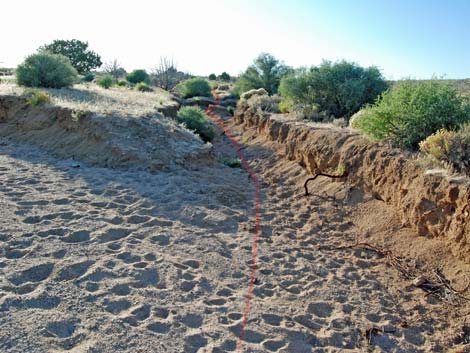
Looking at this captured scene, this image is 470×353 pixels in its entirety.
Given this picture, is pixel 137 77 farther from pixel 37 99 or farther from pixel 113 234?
pixel 113 234

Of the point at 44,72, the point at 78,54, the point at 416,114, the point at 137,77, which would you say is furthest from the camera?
the point at 78,54

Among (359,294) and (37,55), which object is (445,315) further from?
(37,55)

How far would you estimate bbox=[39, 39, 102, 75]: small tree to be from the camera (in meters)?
37.1

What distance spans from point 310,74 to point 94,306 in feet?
36.2

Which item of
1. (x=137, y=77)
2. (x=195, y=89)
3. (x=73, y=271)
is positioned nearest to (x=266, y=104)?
(x=195, y=89)

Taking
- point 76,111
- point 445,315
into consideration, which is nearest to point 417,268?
point 445,315

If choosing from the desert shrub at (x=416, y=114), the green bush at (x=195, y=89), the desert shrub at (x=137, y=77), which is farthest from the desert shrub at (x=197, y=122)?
the desert shrub at (x=137, y=77)

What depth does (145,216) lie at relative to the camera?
6160 millimetres

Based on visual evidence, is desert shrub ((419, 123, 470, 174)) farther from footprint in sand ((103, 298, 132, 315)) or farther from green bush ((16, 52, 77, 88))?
green bush ((16, 52, 77, 88))

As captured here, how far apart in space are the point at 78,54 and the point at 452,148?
37558 mm

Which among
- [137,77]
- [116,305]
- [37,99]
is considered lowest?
[116,305]

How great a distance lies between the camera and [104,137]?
9320 millimetres

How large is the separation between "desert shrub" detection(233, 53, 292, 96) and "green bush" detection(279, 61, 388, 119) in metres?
9.74

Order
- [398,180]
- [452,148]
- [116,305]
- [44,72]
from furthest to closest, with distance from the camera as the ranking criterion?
[44,72]
[398,180]
[452,148]
[116,305]
